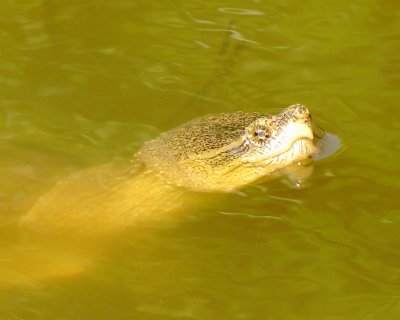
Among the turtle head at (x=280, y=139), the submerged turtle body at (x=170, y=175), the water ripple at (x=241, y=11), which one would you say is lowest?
the submerged turtle body at (x=170, y=175)

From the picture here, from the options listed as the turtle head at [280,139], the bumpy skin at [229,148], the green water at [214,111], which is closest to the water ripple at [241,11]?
the green water at [214,111]

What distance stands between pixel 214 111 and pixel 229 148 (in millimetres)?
626

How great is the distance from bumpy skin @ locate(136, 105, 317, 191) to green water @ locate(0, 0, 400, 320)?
0.44 ft

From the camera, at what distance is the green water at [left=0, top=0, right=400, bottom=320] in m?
4.00

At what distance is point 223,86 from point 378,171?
143 centimetres

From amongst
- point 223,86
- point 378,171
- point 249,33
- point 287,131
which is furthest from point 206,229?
point 249,33

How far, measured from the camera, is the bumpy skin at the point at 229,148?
4.87 meters

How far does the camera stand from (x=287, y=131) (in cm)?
481

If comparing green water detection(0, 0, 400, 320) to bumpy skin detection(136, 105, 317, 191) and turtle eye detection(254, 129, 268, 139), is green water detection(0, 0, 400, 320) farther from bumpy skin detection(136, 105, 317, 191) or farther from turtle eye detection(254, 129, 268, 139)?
turtle eye detection(254, 129, 268, 139)

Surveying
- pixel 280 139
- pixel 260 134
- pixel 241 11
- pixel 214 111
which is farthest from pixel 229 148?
pixel 241 11

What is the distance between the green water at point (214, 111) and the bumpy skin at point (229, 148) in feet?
0.44

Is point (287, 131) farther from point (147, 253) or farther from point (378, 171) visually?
point (147, 253)

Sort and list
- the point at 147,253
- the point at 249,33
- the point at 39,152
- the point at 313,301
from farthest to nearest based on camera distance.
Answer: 1. the point at 249,33
2. the point at 39,152
3. the point at 147,253
4. the point at 313,301

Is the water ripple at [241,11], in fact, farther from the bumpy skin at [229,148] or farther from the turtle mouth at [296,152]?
the turtle mouth at [296,152]
